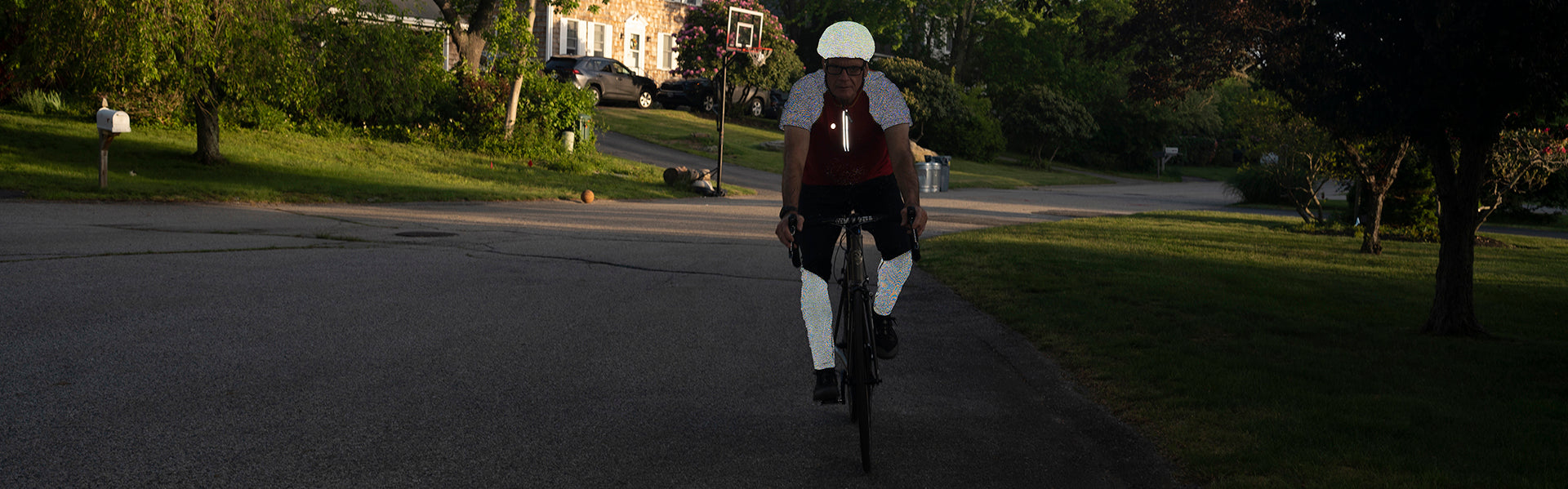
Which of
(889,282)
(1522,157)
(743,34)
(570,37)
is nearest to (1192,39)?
(1522,157)

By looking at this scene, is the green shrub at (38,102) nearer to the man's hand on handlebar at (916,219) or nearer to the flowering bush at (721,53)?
the man's hand on handlebar at (916,219)

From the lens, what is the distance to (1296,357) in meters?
7.29

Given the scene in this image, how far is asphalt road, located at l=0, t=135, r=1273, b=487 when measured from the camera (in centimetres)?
433

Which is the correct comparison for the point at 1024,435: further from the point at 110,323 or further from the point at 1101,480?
the point at 110,323

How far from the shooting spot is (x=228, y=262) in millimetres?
9758

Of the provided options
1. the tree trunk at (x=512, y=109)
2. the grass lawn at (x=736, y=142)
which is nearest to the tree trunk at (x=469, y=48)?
the tree trunk at (x=512, y=109)

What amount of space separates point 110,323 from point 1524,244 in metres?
21.8

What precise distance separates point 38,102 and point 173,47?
8.52m

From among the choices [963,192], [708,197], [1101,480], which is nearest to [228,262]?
[1101,480]

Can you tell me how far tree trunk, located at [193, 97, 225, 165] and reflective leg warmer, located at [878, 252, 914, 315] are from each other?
56.8 feet

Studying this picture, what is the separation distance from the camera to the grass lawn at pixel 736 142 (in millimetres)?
34562

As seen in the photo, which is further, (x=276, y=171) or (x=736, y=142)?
(x=736, y=142)

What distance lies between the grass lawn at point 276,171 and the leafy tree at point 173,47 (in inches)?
50.4

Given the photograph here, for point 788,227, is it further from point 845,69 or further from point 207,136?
point 207,136
